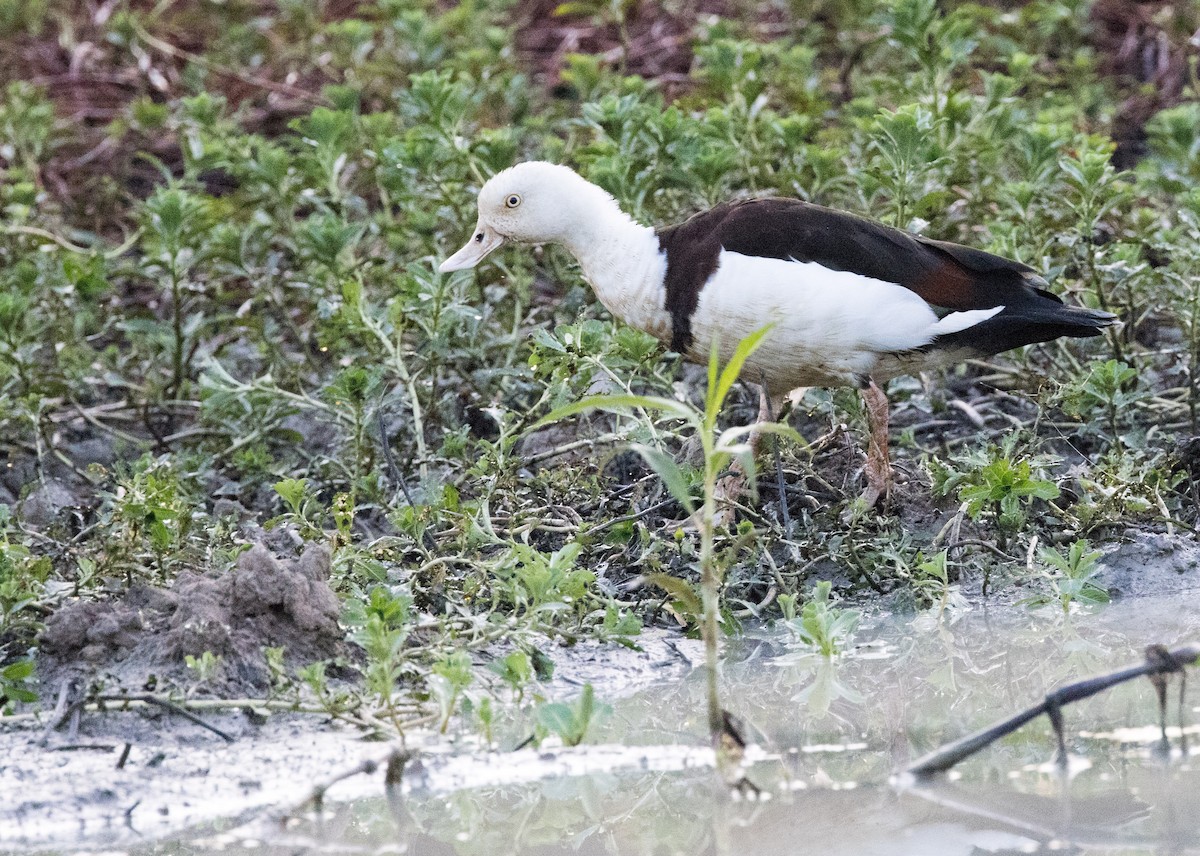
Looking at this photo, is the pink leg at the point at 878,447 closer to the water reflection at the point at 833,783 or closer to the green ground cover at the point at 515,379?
the green ground cover at the point at 515,379

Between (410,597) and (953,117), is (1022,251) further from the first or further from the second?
(410,597)

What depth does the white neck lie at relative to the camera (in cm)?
479

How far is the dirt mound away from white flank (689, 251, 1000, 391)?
1.41 metres

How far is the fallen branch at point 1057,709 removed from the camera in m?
3.08

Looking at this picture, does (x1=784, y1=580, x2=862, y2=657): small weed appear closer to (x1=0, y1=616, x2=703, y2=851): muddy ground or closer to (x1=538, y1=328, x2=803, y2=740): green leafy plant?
(x1=0, y1=616, x2=703, y2=851): muddy ground

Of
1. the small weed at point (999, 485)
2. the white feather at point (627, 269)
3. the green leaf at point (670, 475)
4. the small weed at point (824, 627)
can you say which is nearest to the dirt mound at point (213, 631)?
the green leaf at point (670, 475)

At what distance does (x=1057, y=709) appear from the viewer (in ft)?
10.3

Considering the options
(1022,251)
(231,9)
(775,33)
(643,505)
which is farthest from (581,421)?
(231,9)

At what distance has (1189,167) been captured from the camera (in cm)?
639

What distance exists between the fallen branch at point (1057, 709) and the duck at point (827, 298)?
1476 millimetres

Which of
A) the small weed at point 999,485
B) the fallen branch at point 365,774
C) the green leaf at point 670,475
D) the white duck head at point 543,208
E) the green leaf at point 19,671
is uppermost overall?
the white duck head at point 543,208

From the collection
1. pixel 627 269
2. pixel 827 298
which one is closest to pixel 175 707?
pixel 627 269

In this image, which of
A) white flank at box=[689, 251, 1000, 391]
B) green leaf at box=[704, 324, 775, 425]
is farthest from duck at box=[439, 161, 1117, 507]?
green leaf at box=[704, 324, 775, 425]

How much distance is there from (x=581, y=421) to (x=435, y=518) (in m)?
0.93
